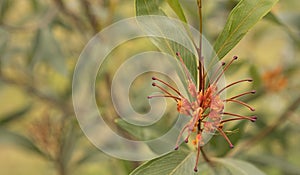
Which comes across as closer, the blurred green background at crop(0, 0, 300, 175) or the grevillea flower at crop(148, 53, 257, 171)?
the grevillea flower at crop(148, 53, 257, 171)

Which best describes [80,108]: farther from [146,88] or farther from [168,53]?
[168,53]

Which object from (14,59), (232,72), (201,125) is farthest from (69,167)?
(201,125)

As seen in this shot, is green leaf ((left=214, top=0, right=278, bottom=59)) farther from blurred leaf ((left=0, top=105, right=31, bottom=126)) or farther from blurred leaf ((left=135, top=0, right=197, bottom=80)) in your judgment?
blurred leaf ((left=0, top=105, right=31, bottom=126))

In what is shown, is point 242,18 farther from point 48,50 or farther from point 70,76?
point 70,76

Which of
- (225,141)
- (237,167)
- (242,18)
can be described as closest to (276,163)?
(225,141)

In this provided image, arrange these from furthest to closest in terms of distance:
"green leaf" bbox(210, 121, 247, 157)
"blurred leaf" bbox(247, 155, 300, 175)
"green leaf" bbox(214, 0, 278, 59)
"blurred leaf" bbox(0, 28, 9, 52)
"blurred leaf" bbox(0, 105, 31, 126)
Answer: "blurred leaf" bbox(0, 105, 31, 126) → "blurred leaf" bbox(247, 155, 300, 175) → "blurred leaf" bbox(0, 28, 9, 52) → "green leaf" bbox(210, 121, 247, 157) → "green leaf" bbox(214, 0, 278, 59)

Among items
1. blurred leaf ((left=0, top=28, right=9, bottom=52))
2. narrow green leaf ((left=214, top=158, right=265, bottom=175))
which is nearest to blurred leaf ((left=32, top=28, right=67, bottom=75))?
blurred leaf ((left=0, top=28, right=9, bottom=52))
